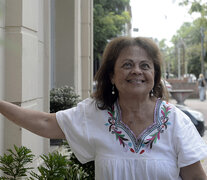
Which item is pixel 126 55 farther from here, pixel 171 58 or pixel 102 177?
pixel 171 58

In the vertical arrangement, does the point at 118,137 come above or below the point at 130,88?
below

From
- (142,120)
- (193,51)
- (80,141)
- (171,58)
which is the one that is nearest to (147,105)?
(142,120)

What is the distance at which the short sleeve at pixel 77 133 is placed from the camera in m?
2.18

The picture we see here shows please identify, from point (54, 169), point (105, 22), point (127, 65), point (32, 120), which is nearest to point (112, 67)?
point (127, 65)

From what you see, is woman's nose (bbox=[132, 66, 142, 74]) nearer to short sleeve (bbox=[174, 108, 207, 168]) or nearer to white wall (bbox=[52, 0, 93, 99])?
short sleeve (bbox=[174, 108, 207, 168])

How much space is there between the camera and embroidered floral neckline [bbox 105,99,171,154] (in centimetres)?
210

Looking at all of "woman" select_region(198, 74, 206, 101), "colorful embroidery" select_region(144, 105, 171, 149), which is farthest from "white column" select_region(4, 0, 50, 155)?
"woman" select_region(198, 74, 206, 101)

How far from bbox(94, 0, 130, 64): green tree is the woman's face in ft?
58.5

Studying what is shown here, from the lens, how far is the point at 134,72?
215cm

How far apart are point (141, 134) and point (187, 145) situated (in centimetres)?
26

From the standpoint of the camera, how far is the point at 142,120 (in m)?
2.19

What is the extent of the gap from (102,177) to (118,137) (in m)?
0.24

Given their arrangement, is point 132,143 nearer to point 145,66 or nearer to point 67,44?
point 145,66

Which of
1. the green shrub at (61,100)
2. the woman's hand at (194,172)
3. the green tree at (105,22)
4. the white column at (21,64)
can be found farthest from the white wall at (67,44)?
the green tree at (105,22)
